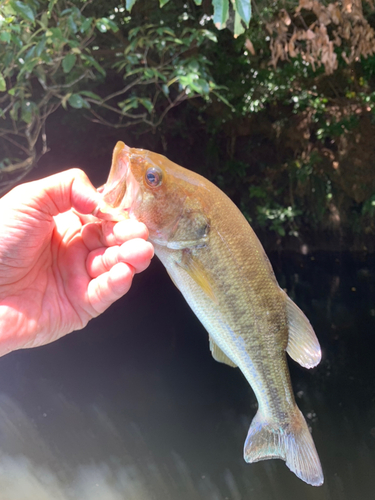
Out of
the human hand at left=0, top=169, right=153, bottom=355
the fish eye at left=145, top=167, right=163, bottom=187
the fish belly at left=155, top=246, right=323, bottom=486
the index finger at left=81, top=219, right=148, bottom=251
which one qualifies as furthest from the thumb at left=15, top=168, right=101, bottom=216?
the fish belly at left=155, top=246, right=323, bottom=486

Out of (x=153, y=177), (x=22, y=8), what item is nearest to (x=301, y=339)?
(x=153, y=177)

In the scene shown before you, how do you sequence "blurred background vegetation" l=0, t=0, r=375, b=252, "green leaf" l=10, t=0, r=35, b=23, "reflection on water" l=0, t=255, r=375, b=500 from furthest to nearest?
1. "blurred background vegetation" l=0, t=0, r=375, b=252
2. "reflection on water" l=0, t=255, r=375, b=500
3. "green leaf" l=10, t=0, r=35, b=23

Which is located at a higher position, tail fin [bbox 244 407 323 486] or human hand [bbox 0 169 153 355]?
human hand [bbox 0 169 153 355]

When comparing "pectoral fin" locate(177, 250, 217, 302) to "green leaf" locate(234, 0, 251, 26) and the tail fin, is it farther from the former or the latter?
"green leaf" locate(234, 0, 251, 26)

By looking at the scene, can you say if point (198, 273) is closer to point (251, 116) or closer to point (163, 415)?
point (163, 415)

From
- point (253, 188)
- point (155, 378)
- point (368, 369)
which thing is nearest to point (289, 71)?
point (253, 188)

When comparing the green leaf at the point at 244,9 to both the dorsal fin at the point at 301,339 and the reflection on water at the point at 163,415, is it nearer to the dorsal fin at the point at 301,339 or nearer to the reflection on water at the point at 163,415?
the dorsal fin at the point at 301,339
